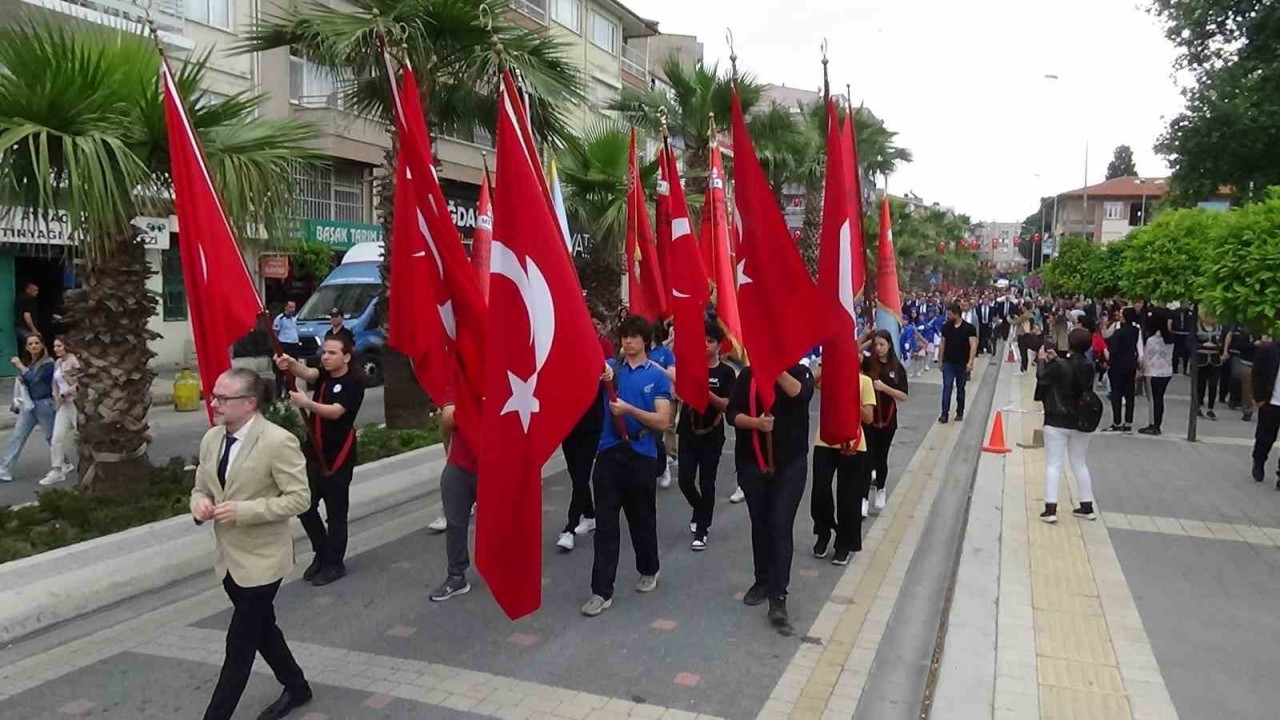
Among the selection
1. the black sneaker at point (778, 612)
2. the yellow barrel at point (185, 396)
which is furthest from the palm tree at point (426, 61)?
the black sneaker at point (778, 612)

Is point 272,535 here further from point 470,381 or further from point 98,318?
point 98,318

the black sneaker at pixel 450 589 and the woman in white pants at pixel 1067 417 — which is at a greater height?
Answer: the woman in white pants at pixel 1067 417

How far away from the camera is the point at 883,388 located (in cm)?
795

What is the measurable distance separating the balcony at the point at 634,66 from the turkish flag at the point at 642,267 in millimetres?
29191

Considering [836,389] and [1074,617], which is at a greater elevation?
[836,389]

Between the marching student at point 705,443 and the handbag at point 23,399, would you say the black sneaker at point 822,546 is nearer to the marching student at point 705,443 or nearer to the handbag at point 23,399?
the marching student at point 705,443

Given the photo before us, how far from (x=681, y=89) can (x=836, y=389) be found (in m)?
13.9

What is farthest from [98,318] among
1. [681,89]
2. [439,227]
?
[681,89]

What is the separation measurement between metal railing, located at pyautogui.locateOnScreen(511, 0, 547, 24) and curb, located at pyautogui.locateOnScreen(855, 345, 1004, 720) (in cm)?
2359

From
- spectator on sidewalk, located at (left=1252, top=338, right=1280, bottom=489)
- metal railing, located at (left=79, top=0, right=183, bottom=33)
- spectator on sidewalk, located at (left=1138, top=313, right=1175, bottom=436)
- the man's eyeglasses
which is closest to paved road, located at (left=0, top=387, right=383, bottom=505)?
the man's eyeglasses

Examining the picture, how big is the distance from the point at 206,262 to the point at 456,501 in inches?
82.4

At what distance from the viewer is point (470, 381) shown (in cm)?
580

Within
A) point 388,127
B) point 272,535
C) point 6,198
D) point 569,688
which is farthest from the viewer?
point 388,127

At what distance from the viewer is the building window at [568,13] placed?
1282 inches
